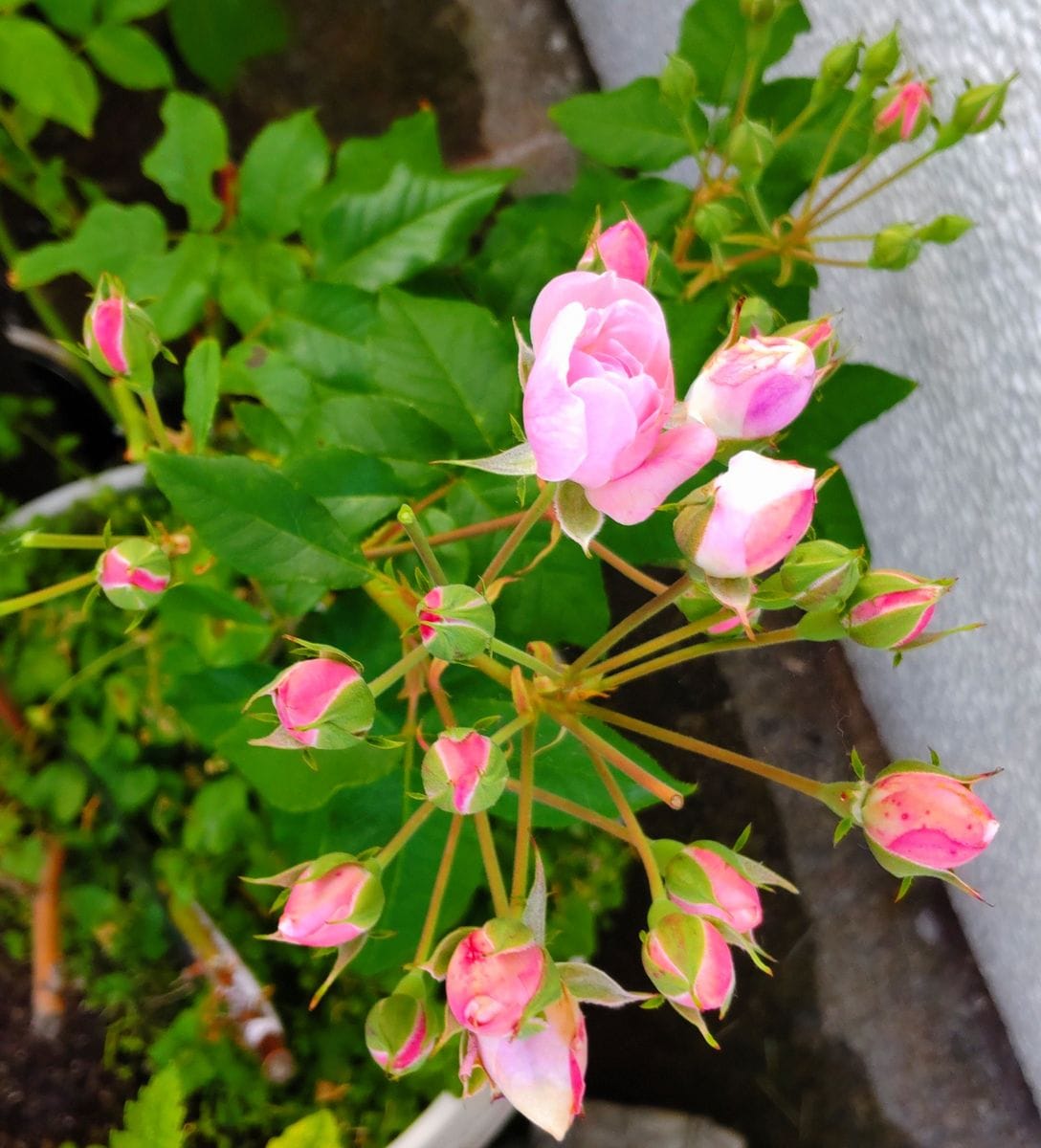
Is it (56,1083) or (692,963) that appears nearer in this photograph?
(692,963)

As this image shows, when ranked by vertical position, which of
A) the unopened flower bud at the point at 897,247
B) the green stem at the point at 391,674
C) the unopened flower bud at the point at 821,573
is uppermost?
the unopened flower bud at the point at 897,247

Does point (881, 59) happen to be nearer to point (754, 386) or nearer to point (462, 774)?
point (754, 386)

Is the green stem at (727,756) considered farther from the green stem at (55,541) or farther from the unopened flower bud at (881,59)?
the unopened flower bud at (881,59)

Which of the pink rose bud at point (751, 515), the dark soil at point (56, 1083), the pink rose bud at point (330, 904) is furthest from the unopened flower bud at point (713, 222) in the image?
the dark soil at point (56, 1083)

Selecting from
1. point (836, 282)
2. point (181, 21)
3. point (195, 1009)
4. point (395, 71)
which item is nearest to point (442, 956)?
point (195, 1009)

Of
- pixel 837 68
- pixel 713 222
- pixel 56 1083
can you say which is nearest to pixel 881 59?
pixel 837 68

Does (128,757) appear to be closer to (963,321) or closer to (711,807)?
(711,807)
